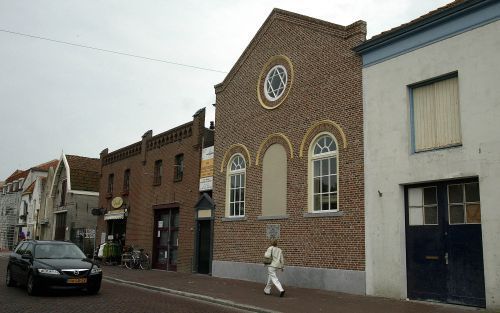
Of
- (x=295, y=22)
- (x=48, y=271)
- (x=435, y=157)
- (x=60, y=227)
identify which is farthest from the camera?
(x=60, y=227)

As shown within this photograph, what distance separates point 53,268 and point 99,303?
68.9 inches

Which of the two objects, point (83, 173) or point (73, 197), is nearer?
point (73, 197)

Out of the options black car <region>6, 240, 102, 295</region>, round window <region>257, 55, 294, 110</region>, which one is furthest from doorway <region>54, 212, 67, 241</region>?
round window <region>257, 55, 294, 110</region>

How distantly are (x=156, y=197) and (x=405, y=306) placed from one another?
16223mm

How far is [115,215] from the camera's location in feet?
96.9

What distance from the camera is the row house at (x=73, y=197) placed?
37.0 meters

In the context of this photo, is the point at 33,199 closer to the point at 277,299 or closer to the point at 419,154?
the point at 277,299

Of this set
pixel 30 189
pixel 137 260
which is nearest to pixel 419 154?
pixel 137 260

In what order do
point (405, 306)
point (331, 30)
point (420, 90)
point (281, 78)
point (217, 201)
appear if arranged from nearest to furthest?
point (405, 306)
point (420, 90)
point (331, 30)
point (281, 78)
point (217, 201)

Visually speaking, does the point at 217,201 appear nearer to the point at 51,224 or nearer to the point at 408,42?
the point at 408,42

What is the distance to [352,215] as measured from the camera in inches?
577

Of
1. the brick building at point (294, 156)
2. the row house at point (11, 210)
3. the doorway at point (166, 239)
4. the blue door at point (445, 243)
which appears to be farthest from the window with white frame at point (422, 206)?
the row house at point (11, 210)

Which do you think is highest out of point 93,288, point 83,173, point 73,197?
point 83,173

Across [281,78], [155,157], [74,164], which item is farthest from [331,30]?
[74,164]
